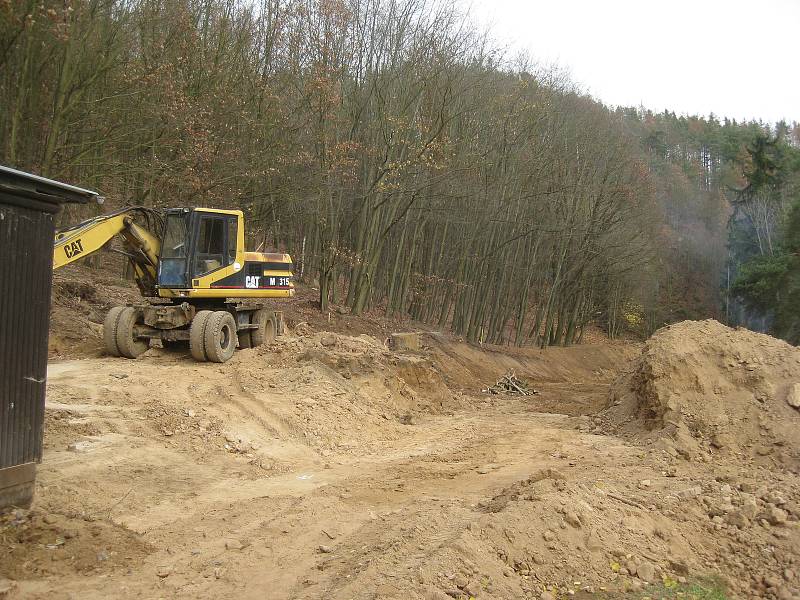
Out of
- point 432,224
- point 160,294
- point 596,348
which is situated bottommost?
point 596,348

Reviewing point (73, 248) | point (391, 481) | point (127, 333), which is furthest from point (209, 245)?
point (391, 481)

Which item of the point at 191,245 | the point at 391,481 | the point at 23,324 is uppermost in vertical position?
the point at 191,245

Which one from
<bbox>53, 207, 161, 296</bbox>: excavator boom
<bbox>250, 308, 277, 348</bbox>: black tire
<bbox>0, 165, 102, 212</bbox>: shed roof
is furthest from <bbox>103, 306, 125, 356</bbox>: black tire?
<bbox>0, 165, 102, 212</bbox>: shed roof

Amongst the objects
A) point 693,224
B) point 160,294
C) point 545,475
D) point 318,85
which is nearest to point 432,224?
point 318,85

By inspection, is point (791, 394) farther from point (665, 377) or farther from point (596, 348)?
point (596, 348)

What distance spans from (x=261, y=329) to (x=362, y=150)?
848cm

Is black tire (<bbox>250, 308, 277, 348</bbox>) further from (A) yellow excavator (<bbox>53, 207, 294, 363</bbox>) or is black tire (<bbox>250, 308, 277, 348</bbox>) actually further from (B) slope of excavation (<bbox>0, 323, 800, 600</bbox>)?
(B) slope of excavation (<bbox>0, 323, 800, 600</bbox>)

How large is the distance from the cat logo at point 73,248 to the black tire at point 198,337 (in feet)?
7.64

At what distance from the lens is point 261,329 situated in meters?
15.6

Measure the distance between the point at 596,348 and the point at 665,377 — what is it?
71.6ft

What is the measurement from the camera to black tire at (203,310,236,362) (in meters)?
13.2

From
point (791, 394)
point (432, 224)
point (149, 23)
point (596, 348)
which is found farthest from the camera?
point (596, 348)

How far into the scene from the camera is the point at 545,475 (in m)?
8.54

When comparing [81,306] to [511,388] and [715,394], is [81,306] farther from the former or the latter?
[715,394]
